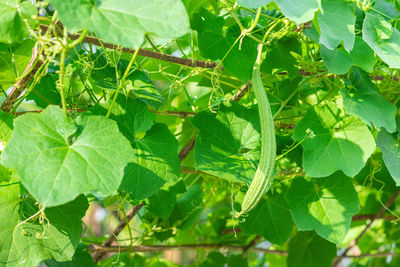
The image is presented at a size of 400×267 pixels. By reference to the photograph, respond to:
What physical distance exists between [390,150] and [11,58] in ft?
2.86

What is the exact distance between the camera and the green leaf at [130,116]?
0.79m

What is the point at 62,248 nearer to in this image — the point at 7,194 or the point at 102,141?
the point at 7,194

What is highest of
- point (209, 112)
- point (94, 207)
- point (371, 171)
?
point (209, 112)

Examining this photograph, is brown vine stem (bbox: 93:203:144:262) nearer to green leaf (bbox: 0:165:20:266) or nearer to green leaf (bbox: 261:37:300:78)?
green leaf (bbox: 0:165:20:266)

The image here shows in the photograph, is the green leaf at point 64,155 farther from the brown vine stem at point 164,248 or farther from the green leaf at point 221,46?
the brown vine stem at point 164,248

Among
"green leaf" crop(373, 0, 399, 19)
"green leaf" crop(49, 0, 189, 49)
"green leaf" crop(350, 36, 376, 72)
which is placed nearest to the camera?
"green leaf" crop(49, 0, 189, 49)

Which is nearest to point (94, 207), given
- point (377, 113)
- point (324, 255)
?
point (324, 255)

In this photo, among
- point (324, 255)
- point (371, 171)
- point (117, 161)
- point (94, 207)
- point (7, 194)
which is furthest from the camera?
point (94, 207)

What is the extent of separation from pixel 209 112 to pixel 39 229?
1.33 feet

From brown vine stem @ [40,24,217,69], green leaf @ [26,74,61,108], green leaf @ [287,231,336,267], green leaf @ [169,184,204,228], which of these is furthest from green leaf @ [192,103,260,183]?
green leaf @ [287,231,336,267]

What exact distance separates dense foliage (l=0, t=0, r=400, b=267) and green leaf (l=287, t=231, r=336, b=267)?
9.9 inches

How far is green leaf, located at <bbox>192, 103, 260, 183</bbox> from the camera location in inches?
32.1

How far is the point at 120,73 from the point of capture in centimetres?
87

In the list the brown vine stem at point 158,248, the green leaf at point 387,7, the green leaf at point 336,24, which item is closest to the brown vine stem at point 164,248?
the brown vine stem at point 158,248
